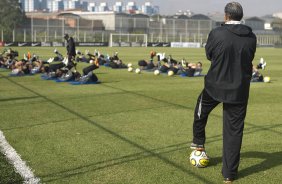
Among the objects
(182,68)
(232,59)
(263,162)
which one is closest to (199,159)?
(263,162)

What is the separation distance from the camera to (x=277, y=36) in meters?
91.2

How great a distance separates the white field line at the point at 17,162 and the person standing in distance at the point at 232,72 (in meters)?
2.51

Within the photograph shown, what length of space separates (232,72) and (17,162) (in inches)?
130

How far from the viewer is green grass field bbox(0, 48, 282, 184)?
5.63 metres

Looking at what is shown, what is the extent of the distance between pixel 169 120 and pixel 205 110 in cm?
345

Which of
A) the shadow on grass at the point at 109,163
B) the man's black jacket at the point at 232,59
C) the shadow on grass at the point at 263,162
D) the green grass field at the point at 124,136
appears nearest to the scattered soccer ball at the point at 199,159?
the green grass field at the point at 124,136

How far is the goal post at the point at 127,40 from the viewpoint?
68719 mm

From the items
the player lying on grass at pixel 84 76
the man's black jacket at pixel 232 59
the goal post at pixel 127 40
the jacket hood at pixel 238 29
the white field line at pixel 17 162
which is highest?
the goal post at pixel 127 40

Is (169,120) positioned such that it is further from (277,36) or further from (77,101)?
(277,36)

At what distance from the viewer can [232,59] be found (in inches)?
210

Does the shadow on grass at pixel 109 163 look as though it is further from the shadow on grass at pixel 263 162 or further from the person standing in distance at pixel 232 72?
the shadow on grass at pixel 263 162

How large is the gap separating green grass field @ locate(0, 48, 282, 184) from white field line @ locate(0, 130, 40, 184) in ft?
0.31

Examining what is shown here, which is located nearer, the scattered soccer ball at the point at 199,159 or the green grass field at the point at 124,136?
the green grass field at the point at 124,136

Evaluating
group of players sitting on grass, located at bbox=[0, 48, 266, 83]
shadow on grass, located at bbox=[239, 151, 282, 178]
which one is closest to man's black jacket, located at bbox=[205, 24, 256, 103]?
shadow on grass, located at bbox=[239, 151, 282, 178]
